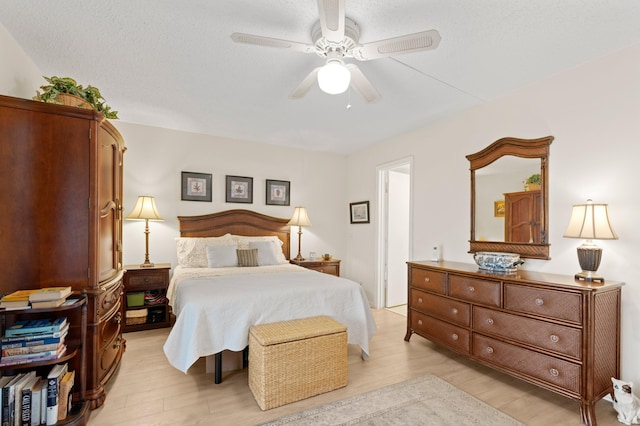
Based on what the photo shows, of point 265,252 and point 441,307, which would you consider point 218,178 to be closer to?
point 265,252

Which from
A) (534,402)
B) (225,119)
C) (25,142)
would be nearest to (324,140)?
(225,119)

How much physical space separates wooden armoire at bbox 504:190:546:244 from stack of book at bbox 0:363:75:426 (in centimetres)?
364

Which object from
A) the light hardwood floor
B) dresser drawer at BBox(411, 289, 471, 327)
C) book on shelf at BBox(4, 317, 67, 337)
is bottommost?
the light hardwood floor

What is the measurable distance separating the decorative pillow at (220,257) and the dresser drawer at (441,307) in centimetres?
225

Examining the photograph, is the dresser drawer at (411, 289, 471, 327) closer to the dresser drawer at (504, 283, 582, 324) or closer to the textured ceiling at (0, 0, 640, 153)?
the dresser drawer at (504, 283, 582, 324)

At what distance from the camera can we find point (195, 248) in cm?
396

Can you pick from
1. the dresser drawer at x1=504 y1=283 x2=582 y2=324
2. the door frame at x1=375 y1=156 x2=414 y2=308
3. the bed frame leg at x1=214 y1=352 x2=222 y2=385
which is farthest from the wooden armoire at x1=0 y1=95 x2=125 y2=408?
the door frame at x1=375 y1=156 x2=414 y2=308

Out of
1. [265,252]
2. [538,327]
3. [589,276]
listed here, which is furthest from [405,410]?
[265,252]

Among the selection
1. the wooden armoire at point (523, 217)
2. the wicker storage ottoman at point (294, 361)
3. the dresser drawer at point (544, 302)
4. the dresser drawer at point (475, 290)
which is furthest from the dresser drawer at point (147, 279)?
the wooden armoire at point (523, 217)

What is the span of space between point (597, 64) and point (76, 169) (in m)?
3.89

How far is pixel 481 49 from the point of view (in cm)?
223

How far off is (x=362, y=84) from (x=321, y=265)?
3.14 metres

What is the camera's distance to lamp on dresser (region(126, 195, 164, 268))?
12.5 feet

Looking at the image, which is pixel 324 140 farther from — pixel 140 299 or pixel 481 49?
pixel 140 299
